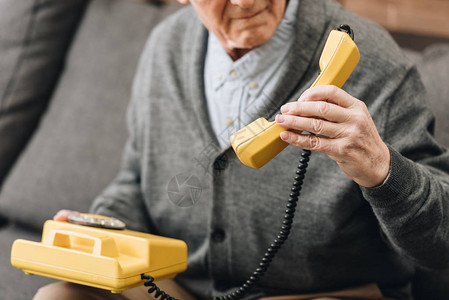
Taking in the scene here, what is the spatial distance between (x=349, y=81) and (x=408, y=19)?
2.22 feet

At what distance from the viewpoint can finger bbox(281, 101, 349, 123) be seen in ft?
1.91

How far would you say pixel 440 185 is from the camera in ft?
2.43

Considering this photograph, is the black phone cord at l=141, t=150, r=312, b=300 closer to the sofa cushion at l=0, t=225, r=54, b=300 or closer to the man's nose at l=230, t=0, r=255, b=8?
the man's nose at l=230, t=0, r=255, b=8

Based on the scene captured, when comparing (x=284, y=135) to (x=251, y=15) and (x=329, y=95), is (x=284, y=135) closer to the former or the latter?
(x=329, y=95)

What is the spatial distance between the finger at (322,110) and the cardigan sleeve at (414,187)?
0.40ft

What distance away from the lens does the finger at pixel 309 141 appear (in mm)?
603

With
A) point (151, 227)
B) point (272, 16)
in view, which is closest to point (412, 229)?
point (272, 16)

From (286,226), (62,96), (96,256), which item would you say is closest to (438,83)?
(286,226)

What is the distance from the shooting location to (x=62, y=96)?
1.36m

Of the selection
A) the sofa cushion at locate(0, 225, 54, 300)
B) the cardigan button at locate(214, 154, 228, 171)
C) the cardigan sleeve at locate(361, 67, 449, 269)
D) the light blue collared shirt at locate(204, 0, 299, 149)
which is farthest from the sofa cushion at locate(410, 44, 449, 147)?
the sofa cushion at locate(0, 225, 54, 300)

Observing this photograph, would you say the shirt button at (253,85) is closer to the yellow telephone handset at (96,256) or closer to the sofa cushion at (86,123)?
the yellow telephone handset at (96,256)

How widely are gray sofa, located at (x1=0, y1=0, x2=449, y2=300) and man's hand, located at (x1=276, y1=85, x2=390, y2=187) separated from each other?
59cm

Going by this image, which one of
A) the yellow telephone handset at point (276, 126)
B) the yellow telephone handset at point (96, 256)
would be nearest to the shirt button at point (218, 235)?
the yellow telephone handset at point (96, 256)

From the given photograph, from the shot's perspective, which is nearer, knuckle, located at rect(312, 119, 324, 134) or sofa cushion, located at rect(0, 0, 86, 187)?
knuckle, located at rect(312, 119, 324, 134)
